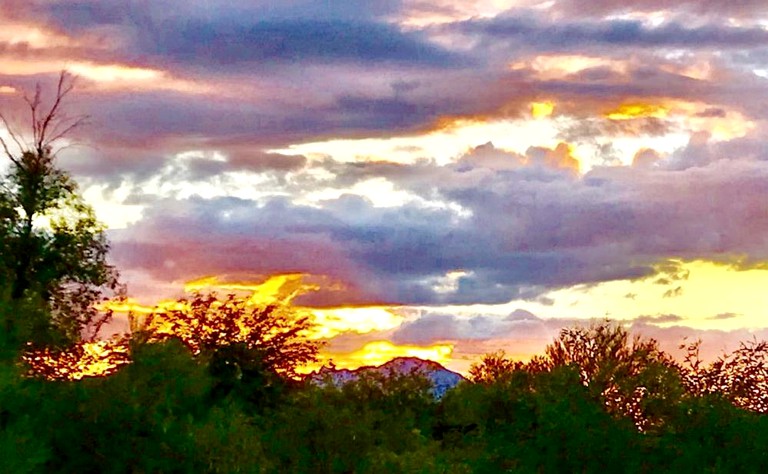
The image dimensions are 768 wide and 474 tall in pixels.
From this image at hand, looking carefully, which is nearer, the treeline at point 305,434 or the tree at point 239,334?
the treeline at point 305,434

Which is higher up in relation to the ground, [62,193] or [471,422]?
[62,193]

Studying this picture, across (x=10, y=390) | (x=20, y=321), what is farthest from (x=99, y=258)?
(x=10, y=390)

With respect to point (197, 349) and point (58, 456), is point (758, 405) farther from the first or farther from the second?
point (58, 456)

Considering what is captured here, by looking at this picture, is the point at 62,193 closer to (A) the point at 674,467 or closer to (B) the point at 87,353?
(B) the point at 87,353

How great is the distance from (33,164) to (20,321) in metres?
24.5

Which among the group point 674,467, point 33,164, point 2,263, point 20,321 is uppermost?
point 33,164

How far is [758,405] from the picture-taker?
2906 inches

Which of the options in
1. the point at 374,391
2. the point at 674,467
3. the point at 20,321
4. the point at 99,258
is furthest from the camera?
the point at 99,258

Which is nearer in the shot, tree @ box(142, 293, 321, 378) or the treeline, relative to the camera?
the treeline

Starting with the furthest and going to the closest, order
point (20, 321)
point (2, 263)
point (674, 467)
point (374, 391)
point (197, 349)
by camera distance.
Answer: point (197, 349) < point (2, 263) < point (374, 391) < point (20, 321) < point (674, 467)

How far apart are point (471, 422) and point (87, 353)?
20780 mm

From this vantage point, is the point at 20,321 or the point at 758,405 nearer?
the point at 20,321

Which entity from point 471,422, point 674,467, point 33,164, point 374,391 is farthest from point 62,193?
point 674,467

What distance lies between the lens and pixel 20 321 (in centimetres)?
4366
